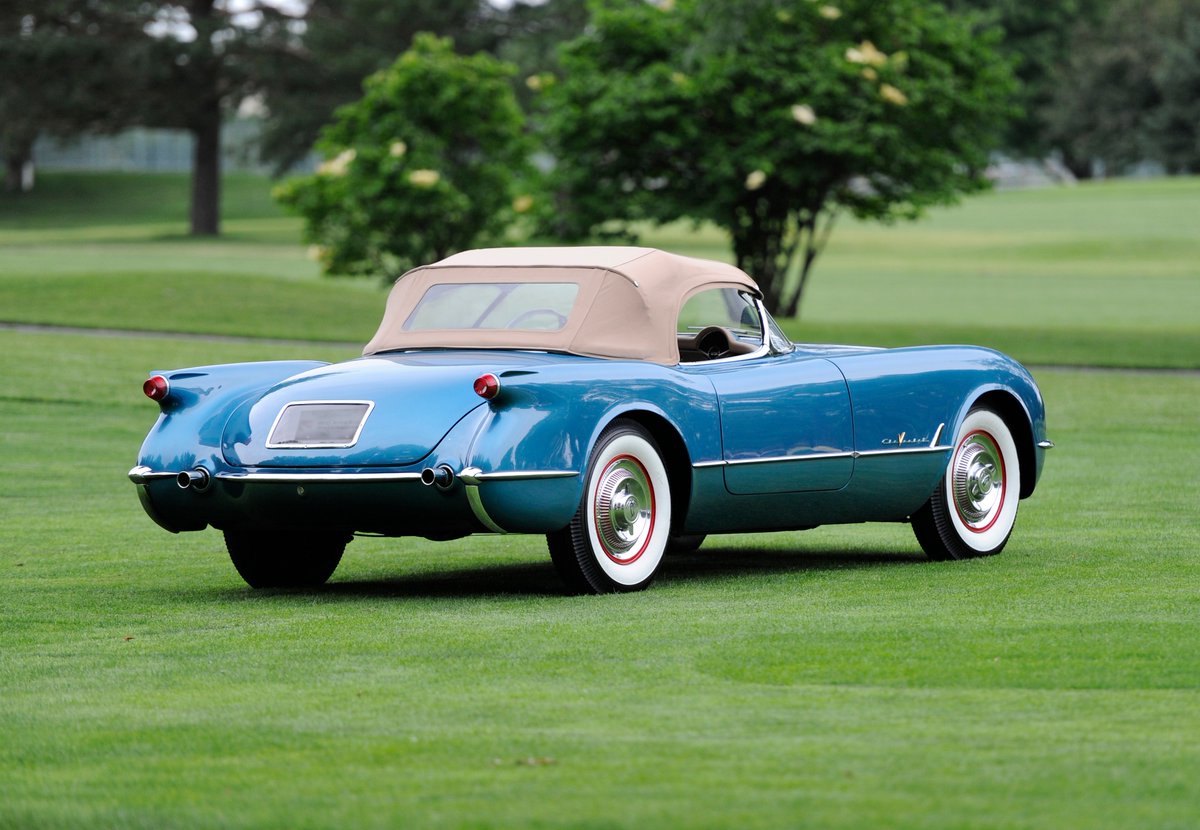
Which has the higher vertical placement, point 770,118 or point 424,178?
point 770,118

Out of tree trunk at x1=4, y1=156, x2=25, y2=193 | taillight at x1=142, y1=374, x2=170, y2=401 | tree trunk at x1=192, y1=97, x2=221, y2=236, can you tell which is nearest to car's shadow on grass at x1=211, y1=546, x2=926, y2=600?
taillight at x1=142, y1=374, x2=170, y2=401

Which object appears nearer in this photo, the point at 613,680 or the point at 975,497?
the point at 613,680

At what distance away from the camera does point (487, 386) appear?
796cm

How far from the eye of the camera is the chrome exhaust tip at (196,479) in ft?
27.4

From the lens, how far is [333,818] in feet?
15.0

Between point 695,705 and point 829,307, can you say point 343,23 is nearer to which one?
point 829,307

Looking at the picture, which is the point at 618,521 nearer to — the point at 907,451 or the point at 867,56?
the point at 907,451

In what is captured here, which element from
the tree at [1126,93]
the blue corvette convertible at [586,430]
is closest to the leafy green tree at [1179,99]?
the tree at [1126,93]

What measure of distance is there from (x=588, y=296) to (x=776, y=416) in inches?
38.2

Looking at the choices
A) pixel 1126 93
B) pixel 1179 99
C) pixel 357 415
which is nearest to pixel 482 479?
pixel 357 415

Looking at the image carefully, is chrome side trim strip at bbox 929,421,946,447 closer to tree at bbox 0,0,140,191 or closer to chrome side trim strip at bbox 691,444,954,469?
chrome side trim strip at bbox 691,444,954,469

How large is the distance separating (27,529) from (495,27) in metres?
57.4

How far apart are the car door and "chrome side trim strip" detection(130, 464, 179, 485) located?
227 centimetres

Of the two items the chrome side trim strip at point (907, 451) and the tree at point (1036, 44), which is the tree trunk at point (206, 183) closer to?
the tree at point (1036, 44)
